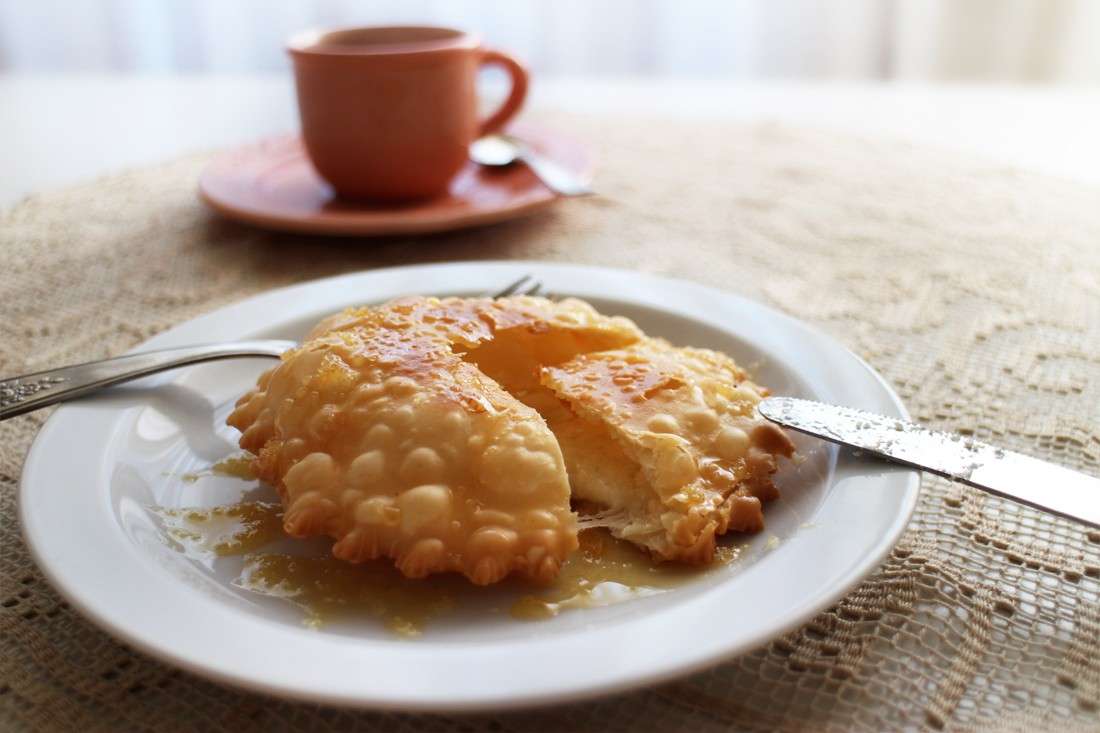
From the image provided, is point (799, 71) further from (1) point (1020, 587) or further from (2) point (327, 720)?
(2) point (327, 720)

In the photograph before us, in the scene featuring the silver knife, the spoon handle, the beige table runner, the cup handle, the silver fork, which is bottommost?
the beige table runner

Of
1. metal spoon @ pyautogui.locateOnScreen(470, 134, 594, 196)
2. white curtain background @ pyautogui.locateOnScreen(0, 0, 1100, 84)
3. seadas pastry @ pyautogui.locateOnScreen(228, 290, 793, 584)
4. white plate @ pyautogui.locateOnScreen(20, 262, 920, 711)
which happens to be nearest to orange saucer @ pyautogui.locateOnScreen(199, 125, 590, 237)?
metal spoon @ pyautogui.locateOnScreen(470, 134, 594, 196)

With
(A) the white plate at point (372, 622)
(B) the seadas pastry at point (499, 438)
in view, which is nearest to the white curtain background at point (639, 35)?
(A) the white plate at point (372, 622)

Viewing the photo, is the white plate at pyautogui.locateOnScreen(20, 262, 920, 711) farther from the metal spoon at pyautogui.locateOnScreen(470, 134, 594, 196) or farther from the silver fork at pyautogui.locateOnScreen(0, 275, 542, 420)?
the metal spoon at pyautogui.locateOnScreen(470, 134, 594, 196)

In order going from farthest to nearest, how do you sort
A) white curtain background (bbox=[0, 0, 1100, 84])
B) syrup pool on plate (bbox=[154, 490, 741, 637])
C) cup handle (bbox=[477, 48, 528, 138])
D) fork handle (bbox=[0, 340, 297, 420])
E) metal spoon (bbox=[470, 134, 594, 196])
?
white curtain background (bbox=[0, 0, 1100, 84])
cup handle (bbox=[477, 48, 528, 138])
metal spoon (bbox=[470, 134, 594, 196])
fork handle (bbox=[0, 340, 297, 420])
syrup pool on plate (bbox=[154, 490, 741, 637])

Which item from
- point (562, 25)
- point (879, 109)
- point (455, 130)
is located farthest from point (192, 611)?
point (562, 25)

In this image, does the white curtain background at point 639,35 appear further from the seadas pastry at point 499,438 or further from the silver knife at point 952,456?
the silver knife at point 952,456
